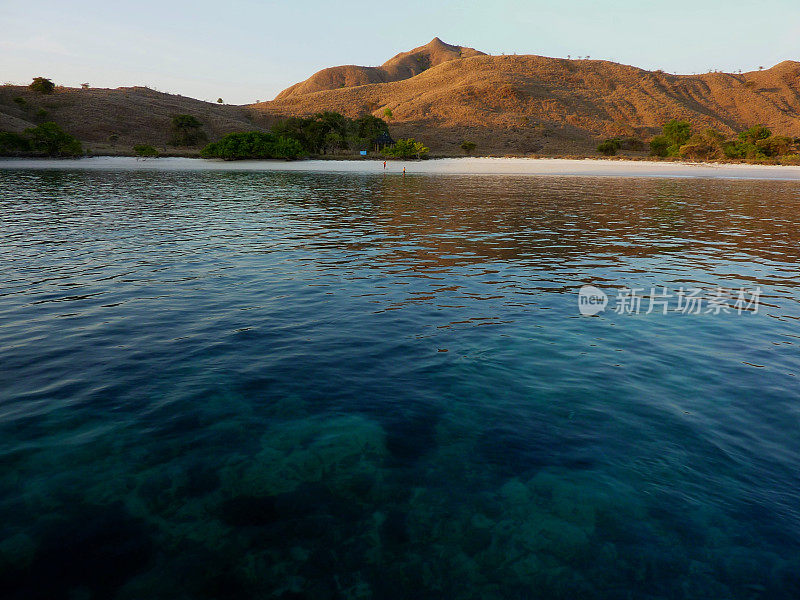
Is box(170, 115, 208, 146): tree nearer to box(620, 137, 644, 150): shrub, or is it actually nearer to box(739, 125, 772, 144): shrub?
box(620, 137, 644, 150): shrub

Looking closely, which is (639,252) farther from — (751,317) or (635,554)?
(635,554)

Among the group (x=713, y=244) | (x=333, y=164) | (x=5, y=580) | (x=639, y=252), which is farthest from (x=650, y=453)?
(x=333, y=164)

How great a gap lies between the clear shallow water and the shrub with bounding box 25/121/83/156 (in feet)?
367

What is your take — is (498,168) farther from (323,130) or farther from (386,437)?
(386,437)

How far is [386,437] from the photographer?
8.31 metres

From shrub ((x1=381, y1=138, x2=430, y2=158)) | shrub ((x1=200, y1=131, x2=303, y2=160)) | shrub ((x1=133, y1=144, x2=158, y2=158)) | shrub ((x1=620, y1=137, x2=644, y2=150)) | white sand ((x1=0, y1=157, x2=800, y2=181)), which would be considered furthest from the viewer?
shrub ((x1=620, y1=137, x2=644, y2=150))

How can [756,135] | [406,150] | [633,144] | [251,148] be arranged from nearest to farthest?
[251,148], [756,135], [406,150], [633,144]

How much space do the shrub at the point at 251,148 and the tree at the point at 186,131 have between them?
2659 centimetres

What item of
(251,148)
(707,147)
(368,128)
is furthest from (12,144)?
(707,147)

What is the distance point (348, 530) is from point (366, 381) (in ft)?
14.0

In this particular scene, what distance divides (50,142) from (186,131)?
1908 inches

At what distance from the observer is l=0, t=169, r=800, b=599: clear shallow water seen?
575cm

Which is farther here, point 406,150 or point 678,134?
point 678,134

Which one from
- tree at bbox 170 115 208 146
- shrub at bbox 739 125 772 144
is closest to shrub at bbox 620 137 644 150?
shrub at bbox 739 125 772 144
